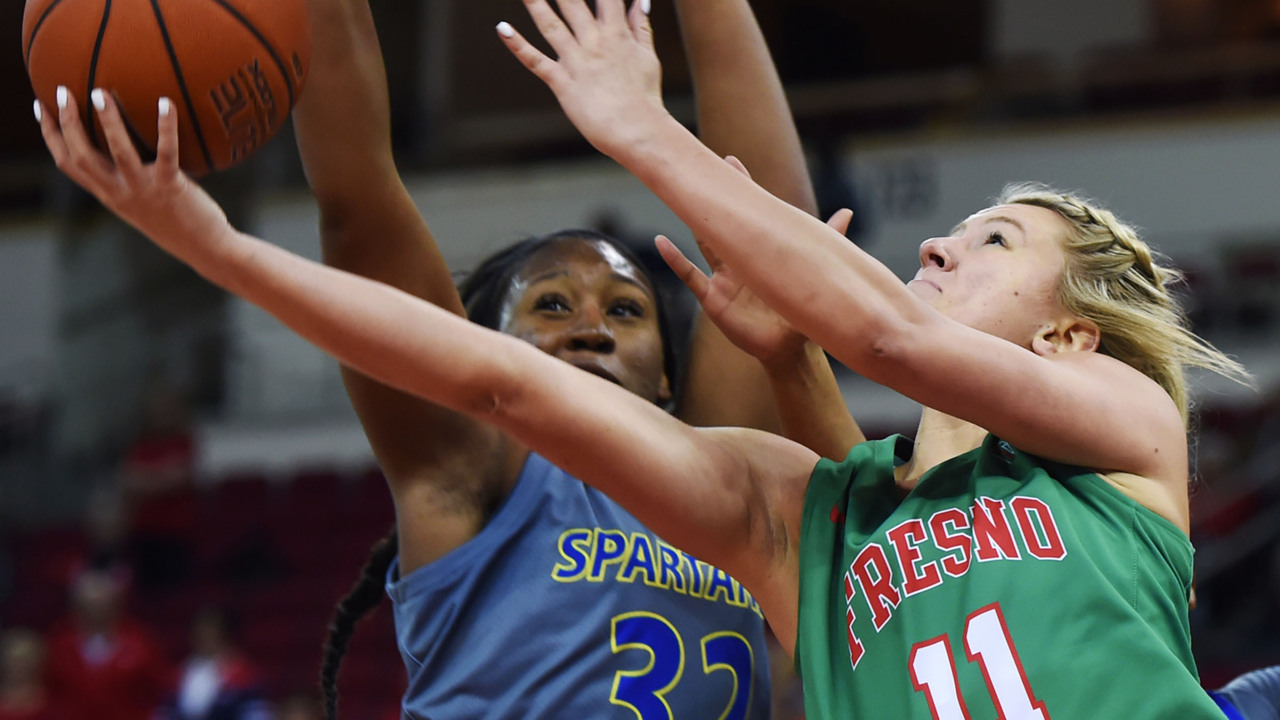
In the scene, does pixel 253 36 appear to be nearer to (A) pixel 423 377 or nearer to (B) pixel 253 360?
(A) pixel 423 377

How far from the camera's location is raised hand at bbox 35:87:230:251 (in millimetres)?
1403

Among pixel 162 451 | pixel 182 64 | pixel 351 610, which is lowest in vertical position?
pixel 351 610

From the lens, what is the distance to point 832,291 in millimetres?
1564

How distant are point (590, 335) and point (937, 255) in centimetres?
65

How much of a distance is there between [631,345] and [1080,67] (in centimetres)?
901

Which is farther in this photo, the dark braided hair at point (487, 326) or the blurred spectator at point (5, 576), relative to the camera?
the blurred spectator at point (5, 576)

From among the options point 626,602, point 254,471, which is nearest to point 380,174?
point 626,602

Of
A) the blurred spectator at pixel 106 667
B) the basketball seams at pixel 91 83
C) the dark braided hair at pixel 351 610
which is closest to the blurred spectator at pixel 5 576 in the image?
the blurred spectator at pixel 106 667

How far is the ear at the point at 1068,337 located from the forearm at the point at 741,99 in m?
0.72

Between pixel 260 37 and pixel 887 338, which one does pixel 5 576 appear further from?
pixel 887 338

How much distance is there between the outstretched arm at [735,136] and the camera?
8.11ft

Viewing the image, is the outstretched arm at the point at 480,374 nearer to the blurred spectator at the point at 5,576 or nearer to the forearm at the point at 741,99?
the forearm at the point at 741,99

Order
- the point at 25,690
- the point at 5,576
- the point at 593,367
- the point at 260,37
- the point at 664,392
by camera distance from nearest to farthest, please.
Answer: the point at 260,37 < the point at 593,367 < the point at 664,392 < the point at 25,690 < the point at 5,576

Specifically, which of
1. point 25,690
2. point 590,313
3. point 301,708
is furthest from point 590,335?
point 25,690
